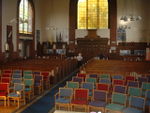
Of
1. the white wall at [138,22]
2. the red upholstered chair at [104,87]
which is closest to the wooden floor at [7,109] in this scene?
the red upholstered chair at [104,87]

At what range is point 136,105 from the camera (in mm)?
6418

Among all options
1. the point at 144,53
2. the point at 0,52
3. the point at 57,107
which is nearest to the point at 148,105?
the point at 57,107

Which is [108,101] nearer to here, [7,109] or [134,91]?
[134,91]

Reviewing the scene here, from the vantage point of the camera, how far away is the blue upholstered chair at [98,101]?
6.73 meters

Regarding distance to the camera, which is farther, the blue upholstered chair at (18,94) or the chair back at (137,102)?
the blue upholstered chair at (18,94)

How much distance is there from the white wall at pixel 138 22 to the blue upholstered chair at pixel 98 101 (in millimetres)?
17174

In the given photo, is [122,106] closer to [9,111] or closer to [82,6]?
[9,111]

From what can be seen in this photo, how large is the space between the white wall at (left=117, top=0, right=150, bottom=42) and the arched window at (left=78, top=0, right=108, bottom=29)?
170cm

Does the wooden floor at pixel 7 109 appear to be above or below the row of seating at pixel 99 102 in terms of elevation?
below

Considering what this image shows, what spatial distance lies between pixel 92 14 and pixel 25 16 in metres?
7.61

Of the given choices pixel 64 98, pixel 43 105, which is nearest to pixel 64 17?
pixel 43 105

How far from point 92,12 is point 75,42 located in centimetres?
387

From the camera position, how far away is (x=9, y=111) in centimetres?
750

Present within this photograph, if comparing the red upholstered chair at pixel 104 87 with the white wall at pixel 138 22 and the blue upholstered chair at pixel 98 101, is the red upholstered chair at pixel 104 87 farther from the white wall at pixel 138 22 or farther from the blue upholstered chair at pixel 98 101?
the white wall at pixel 138 22
